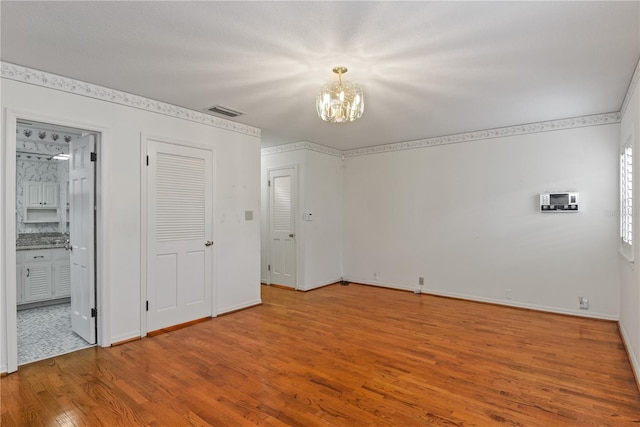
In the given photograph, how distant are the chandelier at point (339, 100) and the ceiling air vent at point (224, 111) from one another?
1.64 m

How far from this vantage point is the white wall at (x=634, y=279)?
2.89m

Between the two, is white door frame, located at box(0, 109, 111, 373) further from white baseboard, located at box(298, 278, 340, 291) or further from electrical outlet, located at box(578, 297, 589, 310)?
electrical outlet, located at box(578, 297, 589, 310)

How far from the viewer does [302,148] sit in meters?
5.98

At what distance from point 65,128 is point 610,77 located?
17.1 feet

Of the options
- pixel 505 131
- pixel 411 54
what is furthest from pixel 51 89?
pixel 505 131

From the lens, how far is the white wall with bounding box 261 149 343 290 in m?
6.00

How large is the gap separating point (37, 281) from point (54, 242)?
23.4 inches

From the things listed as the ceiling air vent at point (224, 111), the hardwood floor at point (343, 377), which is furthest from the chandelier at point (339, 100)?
the hardwood floor at point (343, 377)

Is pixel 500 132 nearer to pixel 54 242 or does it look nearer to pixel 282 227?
pixel 282 227

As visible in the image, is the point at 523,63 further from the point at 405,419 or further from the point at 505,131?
the point at 405,419

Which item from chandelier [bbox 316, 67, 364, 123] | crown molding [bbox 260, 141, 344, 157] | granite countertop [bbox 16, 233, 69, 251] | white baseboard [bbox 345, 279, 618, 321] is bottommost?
white baseboard [bbox 345, 279, 618, 321]

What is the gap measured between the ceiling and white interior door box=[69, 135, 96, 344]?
0.88m

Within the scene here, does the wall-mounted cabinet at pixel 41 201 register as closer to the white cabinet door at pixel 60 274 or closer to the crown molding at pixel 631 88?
the white cabinet door at pixel 60 274

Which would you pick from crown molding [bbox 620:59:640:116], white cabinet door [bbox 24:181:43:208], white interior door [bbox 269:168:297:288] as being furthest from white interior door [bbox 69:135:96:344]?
crown molding [bbox 620:59:640:116]
